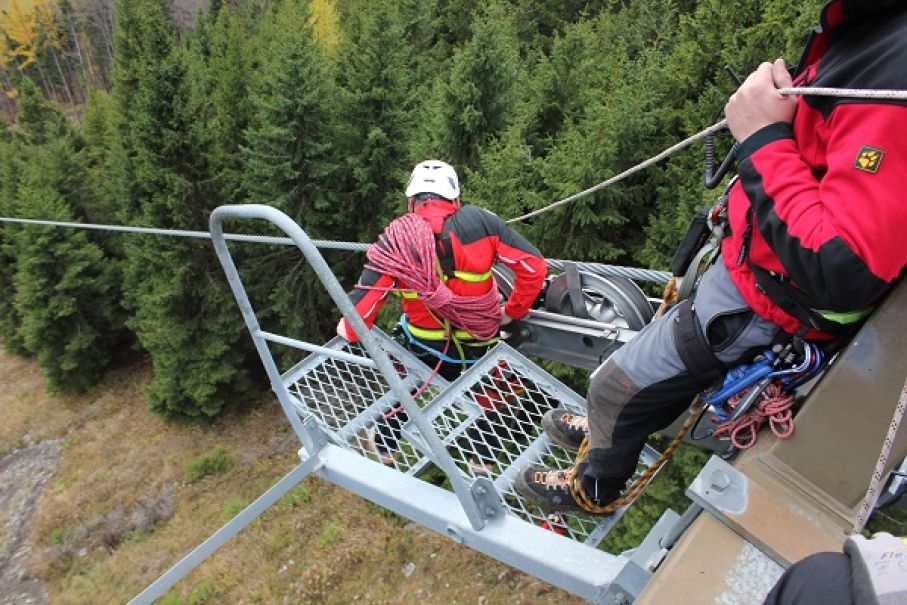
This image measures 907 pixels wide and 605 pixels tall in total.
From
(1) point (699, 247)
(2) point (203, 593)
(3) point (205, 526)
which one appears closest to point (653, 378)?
(1) point (699, 247)

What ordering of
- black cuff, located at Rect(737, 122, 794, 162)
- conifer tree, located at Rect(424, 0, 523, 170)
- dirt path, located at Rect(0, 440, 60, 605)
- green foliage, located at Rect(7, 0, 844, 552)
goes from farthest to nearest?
1. dirt path, located at Rect(0, 440, 60, 605)
2. conifer tree, located at Rect(424, 0, 523, 170)
3. green foliage, located at Rect(7, 0, 844, 552)
4. black cuff, located at Rect(737, 122, 794, 162)

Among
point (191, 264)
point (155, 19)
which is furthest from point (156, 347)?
point (155, 19)

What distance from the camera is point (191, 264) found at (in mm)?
15945

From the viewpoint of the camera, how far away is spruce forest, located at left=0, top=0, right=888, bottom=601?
772cm

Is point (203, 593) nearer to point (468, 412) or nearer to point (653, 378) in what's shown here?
point (468, 412)

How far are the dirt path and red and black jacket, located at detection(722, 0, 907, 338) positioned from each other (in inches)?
711

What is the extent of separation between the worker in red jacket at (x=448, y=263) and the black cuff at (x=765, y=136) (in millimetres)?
2077

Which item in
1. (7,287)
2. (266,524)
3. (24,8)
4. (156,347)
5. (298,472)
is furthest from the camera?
(24,8)

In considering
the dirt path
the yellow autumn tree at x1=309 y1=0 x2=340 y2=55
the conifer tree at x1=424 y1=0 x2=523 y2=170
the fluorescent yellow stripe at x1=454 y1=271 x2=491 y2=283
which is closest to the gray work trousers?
the fluorescent yellow stripe at x1=454 y1=271 x2=491 y2=283

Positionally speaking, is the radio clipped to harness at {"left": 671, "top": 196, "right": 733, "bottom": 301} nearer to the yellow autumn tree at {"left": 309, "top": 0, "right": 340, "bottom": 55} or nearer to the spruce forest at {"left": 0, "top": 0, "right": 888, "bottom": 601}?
the spruce forest at {"left": 0, "top": 0, "right": 888, "bottom": 601}

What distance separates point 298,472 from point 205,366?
15.7 meters

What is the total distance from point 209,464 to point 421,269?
15.4 metres

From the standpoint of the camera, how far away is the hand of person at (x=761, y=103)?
161 cm

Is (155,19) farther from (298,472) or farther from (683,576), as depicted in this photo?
(683,576)
